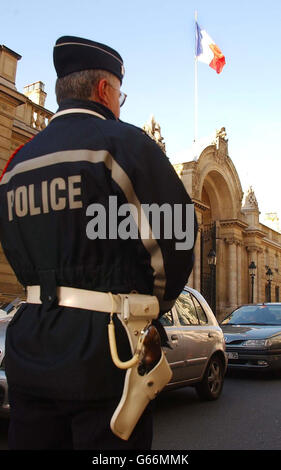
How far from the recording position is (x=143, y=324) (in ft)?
5.80

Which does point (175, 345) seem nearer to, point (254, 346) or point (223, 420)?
point (223, 420)

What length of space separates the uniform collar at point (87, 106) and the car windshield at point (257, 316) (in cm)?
1012

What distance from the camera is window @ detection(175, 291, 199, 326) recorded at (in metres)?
7.10

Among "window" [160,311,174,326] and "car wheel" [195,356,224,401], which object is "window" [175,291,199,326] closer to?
"window" [160,311,174,326]

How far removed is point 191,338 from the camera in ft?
23.0

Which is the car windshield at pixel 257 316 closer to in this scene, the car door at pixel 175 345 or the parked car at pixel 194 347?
the parked car at pixel 194 347

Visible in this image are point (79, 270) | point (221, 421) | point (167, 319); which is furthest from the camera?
point (167, 319)

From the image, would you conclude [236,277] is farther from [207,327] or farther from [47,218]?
[47,218]

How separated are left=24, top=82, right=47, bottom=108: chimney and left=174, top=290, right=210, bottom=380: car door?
18471mm

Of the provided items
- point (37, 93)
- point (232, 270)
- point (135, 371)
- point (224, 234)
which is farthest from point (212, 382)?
point (224, 234)

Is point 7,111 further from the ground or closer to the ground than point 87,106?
further from the ground

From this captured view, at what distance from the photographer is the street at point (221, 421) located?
4992 millimetres

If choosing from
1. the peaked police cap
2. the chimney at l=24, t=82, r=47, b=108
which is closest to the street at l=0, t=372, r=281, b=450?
the peaked police cap

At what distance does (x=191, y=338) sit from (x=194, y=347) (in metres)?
0.14
